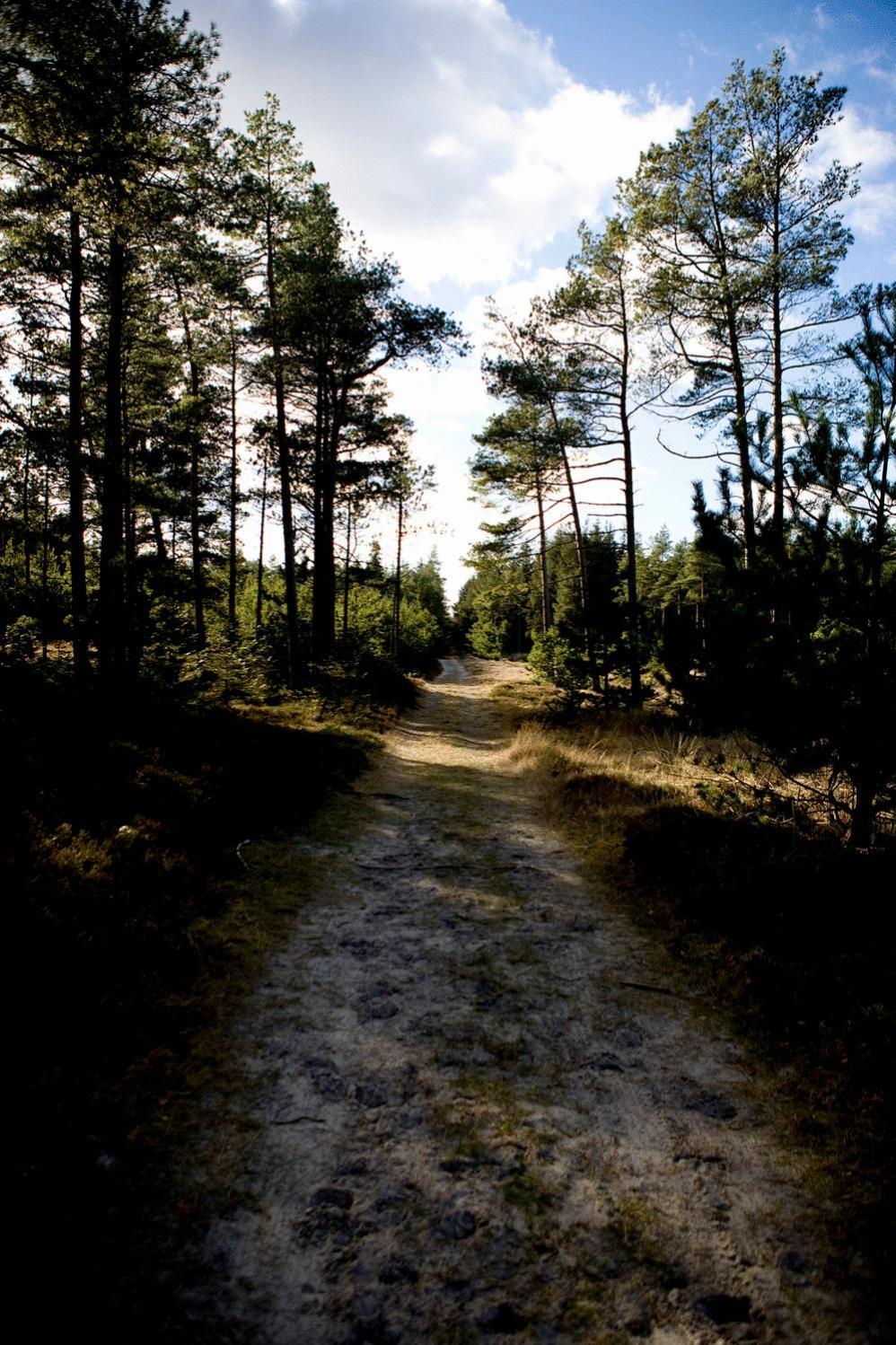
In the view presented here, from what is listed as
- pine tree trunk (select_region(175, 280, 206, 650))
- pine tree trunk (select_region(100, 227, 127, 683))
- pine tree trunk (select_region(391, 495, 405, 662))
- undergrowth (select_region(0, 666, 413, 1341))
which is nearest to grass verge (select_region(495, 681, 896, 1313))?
undergrowth (select_region(0, 666, 413, 1341))

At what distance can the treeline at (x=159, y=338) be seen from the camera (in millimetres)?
7680

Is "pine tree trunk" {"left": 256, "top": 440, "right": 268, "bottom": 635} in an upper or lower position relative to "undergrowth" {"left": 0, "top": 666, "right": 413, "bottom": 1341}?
upper

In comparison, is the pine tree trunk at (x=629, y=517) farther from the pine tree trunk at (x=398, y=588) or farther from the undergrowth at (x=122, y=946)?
the pine tree trunk at (x=398, y=588)

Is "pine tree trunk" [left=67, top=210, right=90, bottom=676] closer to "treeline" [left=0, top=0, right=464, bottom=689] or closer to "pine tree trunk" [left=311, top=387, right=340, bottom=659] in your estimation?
"treeline" [left=0, top=0, right=464, bottom=689]

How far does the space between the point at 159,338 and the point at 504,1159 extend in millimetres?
18909

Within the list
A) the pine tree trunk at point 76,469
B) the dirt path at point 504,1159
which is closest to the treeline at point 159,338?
the pine tree trunk at point 76,469

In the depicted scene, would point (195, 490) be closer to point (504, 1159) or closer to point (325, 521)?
point (325, 521)

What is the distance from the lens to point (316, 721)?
13.0 metres

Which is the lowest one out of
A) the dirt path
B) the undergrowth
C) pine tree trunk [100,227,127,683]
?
the dirt path

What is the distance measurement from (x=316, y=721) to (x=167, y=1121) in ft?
33.3

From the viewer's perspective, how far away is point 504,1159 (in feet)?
9.48

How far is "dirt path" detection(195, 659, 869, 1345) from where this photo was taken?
223 centimetres

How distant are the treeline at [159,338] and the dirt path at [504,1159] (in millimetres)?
8495

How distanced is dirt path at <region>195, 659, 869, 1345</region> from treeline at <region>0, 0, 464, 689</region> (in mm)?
8495
